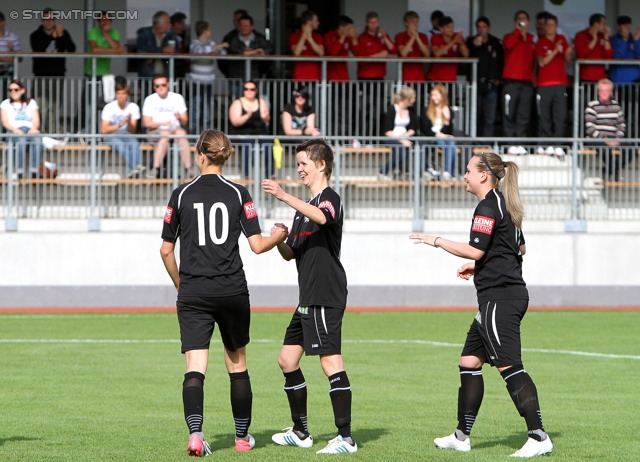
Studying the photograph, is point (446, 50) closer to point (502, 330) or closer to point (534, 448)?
point (502, 330)

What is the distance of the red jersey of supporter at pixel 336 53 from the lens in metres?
21.8

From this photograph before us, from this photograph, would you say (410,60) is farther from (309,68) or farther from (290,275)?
(290,275)

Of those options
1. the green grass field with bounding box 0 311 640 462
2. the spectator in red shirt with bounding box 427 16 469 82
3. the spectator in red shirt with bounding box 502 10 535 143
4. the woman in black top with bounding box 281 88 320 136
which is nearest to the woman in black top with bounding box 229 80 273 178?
the woman in black top with bounding box 281 88 320 136

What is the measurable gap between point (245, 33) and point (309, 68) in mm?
1370

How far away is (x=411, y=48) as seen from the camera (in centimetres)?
2231

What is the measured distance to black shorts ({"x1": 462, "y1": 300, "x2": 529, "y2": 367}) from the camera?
22.9 ft

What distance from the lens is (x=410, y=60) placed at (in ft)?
70.6

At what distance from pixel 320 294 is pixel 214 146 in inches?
44.1

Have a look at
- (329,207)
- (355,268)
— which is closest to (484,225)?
(329,207)

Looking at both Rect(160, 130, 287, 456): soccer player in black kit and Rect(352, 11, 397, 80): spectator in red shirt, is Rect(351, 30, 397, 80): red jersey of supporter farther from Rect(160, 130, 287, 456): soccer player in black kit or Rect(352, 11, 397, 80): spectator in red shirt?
Rect(160, 130, 287, 456): soccer player in black kit

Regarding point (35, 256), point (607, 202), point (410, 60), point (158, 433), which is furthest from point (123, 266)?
point (158, 433)

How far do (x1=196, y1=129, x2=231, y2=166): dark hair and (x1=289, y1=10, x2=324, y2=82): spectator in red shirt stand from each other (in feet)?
48.1

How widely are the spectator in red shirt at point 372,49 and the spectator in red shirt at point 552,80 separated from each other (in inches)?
115

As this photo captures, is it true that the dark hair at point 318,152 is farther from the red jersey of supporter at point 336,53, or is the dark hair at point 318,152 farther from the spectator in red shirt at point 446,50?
the spectator in red shirt at point 446,50
